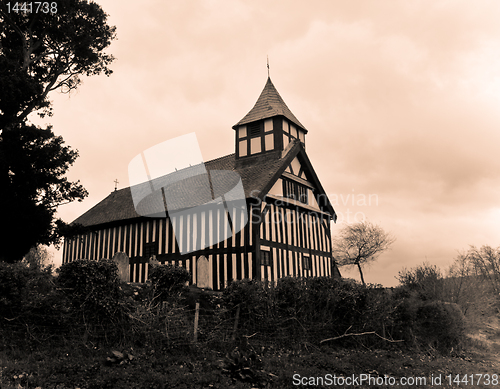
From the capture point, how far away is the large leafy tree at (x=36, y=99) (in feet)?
42.2

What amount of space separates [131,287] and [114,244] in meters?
11.4

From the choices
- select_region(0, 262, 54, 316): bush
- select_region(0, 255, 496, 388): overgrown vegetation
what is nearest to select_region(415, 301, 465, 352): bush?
select_region(0, 255, 496, 388): overgrown vegetation

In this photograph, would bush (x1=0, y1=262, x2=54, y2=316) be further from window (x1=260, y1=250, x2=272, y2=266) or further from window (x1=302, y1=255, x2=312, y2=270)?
window (x1=302, y1=255, x2=312, y2=270)

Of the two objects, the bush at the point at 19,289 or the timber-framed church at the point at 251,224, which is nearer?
the bush at the point at 19,289

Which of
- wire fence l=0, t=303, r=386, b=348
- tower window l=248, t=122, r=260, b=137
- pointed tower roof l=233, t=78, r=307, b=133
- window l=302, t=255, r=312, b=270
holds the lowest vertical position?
wire fence l=0, t=303, r=386, b=348

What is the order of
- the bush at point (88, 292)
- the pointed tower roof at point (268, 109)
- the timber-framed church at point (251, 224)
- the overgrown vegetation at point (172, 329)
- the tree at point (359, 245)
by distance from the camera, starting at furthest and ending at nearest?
1. the tree at point (359, 245)
2. the pointed tower roof at point (268, 109)
3. the timber-framed church at point (251, 224)
4. the bush at point (88, 292)
5. the overgrown vegetation at point (172, 329)

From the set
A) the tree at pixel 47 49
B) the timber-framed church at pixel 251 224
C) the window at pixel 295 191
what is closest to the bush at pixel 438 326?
the timber-framed church at pixel 251 224

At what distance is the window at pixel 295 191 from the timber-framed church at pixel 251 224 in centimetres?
5

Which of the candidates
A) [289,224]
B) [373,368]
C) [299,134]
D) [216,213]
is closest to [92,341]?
[373,368]

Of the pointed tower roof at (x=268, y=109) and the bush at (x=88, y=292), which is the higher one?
the pointed tower roof at (x=268, y=109)

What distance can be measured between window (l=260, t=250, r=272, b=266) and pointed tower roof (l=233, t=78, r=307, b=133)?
743cm

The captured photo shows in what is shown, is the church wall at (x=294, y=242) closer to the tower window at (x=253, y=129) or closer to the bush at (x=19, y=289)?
the tower window at (x=253, y=129)

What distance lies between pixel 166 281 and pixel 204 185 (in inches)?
398

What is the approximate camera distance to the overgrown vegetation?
6629mm
